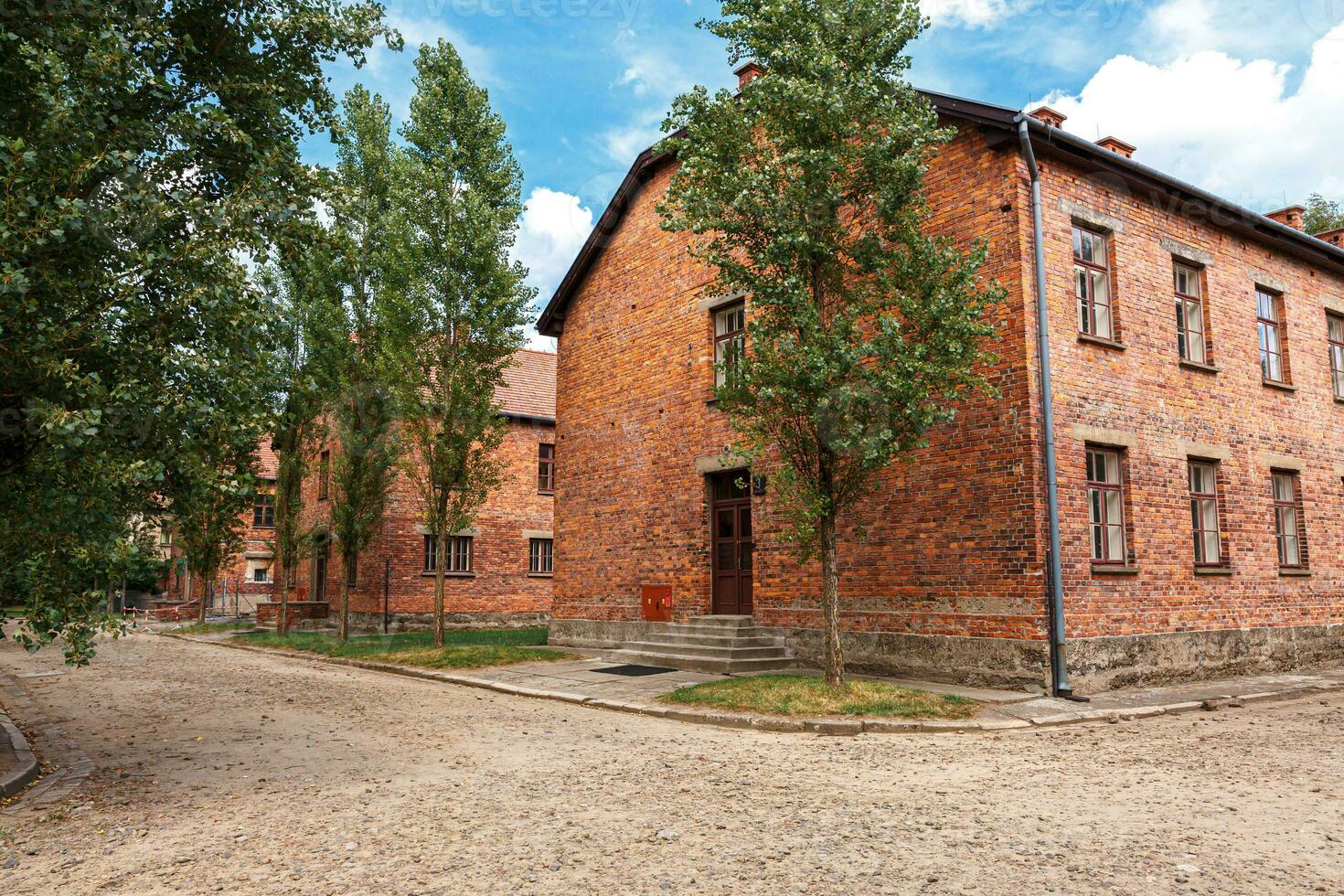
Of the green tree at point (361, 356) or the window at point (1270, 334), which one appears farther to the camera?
the green tree at point (361, 356)

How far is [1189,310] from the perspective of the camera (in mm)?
15023

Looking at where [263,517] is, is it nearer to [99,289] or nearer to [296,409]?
[296,409]

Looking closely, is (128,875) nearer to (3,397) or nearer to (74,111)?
(3,397)

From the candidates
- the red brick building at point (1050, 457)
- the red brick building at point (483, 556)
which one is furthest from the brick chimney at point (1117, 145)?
the red brick building at point (483, 556)

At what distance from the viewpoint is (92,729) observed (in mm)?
9695

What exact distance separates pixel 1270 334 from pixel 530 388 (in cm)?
2059

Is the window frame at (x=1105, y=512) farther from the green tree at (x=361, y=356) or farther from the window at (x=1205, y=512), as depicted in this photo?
the green tree at (x=361, y=356)

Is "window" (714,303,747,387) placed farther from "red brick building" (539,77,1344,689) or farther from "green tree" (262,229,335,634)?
"green tree" (262,229,335,634)

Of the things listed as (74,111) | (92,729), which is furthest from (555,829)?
(92,729)

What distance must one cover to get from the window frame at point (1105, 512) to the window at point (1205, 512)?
2066 millimetres

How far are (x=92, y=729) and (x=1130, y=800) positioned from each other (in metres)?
9.84

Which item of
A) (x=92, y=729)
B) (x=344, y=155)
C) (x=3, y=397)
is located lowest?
(x=92, y=729)

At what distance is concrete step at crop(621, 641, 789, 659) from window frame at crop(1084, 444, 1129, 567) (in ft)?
15.9

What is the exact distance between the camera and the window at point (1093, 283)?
43.3 ft
